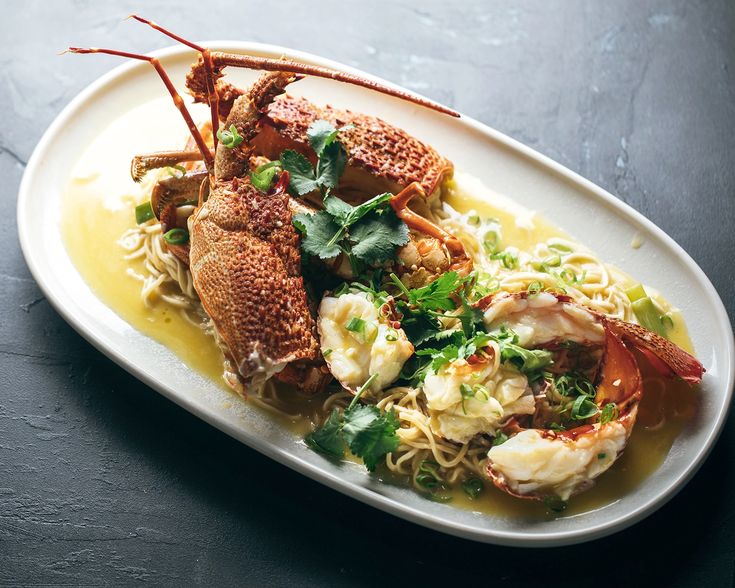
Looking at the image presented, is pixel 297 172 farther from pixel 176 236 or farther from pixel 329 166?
pixel 176 236

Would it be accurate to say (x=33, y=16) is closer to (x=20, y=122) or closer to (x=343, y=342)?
(x=20, y=122)

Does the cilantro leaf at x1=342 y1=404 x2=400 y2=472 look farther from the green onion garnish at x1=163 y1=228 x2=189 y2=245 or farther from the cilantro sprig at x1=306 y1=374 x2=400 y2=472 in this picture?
the green onion garnish at x1=163 y1=228 x2=189 y2=245

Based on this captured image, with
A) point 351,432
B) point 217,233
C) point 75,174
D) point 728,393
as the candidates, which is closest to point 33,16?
point 75,174

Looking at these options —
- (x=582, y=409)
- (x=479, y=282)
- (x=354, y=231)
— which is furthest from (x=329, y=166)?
(x=582, y=409)

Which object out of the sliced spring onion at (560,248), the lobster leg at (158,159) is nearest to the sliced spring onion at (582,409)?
the sliced spring onion at (560,248)

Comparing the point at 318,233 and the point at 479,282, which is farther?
the point at 479,282

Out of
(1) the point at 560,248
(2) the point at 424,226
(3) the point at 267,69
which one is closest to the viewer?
(3) the point at 267,69

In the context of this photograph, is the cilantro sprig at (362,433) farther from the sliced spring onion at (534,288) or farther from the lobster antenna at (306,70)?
the lobster antenna at (306,70)

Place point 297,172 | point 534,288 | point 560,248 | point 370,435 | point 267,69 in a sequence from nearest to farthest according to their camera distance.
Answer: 1. point 370,435
2. point 267,69
3. point 534,288
4. point 297,172
5. point 560,248
